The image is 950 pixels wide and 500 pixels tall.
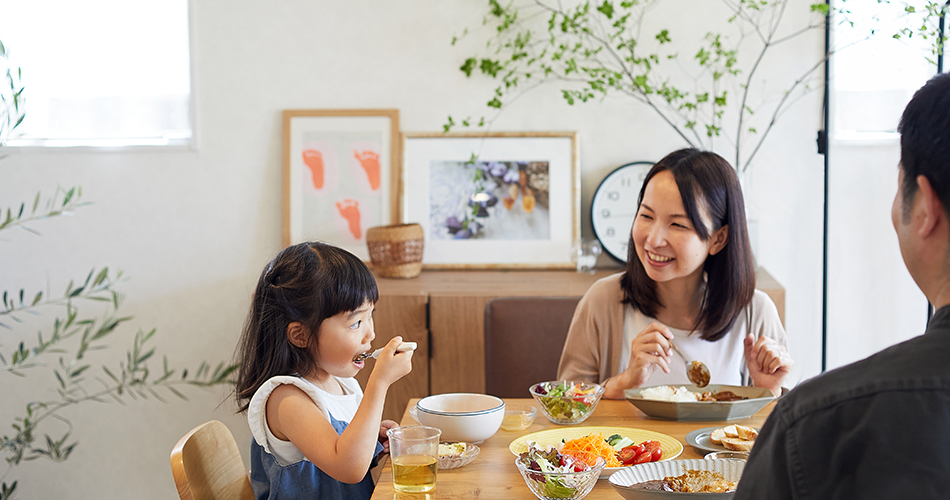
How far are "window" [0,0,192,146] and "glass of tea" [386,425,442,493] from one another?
2189 millimetres

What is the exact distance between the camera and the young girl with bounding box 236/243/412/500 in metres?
1.26

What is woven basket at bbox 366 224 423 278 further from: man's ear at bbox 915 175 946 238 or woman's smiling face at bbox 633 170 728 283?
man's ear at bbox 915 175 946 238

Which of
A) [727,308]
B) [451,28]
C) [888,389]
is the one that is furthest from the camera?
[451,28]

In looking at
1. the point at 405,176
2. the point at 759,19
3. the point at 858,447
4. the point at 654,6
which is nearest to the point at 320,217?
the point at 405,176

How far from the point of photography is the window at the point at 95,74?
2.86 meters

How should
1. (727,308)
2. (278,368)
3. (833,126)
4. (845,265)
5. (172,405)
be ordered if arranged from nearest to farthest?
(278,368), (727,308), (845,265), (833,126), (172,405)

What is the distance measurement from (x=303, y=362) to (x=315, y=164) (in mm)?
1540

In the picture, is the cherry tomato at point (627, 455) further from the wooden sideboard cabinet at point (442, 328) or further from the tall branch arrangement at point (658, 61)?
the tall branch arrangement at point (658, 61)

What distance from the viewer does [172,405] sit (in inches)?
115

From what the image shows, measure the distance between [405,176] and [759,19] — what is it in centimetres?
143

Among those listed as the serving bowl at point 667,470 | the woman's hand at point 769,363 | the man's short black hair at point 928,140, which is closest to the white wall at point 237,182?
the woman's hand at point 769,363

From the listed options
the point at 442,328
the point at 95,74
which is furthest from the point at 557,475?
the point at 95,74

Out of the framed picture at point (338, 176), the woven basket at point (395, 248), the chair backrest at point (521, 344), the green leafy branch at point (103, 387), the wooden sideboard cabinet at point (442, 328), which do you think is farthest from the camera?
the green leafy branch at point (103, 387)

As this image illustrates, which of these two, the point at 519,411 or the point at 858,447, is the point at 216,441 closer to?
the point at 519,411
